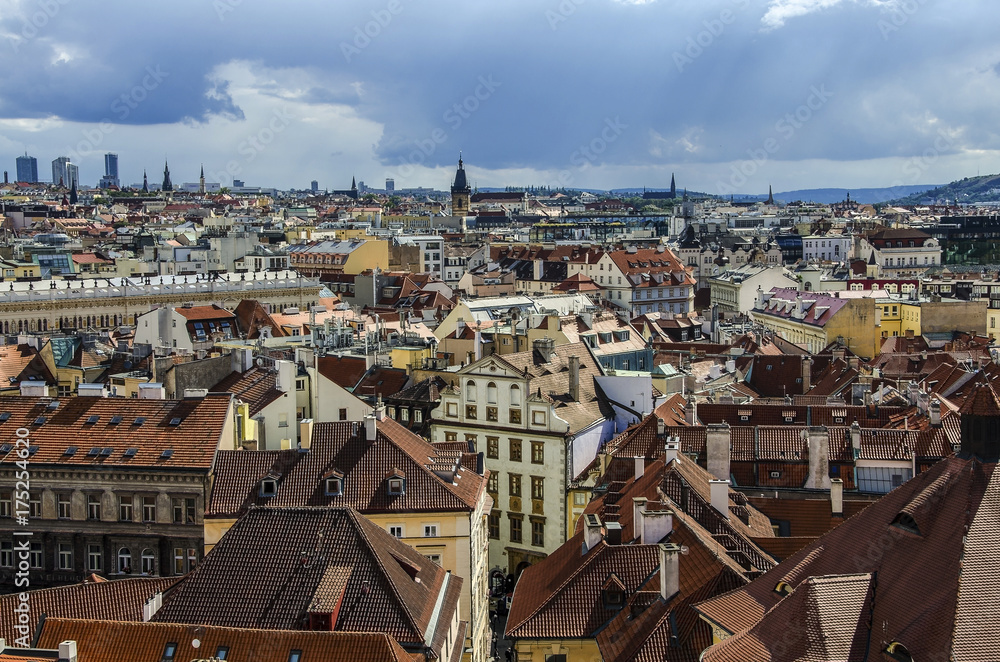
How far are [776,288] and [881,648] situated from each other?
4815 inches

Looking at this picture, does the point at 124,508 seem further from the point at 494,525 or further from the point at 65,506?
the point at 494,525

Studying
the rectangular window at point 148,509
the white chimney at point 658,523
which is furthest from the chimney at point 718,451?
the rectangular window at point 148,509

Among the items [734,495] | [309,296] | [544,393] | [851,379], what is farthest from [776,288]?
[734,495]

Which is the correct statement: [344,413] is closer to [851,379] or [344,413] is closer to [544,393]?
[544,393]

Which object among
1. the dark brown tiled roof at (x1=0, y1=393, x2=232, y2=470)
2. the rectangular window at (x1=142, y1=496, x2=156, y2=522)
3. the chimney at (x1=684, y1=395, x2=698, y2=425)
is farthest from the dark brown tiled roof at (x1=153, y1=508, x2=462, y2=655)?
the chimney at (x1=684, y1=395, x2=698, y2=425)

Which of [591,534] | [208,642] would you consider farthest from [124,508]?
[591,534]

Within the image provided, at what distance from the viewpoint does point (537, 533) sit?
59.0 metres

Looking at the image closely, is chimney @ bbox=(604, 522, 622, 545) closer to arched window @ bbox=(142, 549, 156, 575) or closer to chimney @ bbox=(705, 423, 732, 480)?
chimney @ bbox=(705, 423, 732, 480)

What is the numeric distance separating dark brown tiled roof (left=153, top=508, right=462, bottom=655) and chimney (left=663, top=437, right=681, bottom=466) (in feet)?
39.3

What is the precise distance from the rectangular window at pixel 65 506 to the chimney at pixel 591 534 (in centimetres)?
1907

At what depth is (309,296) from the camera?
142m

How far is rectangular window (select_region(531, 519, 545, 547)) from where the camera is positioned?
58750 mm

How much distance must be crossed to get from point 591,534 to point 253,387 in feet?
76.3

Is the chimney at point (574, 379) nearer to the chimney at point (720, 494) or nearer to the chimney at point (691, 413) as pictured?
the chimney at point (691, 413)
